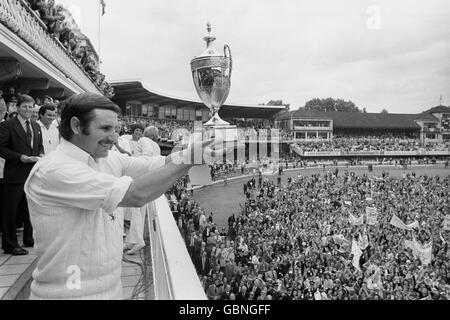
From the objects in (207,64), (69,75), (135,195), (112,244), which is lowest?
(112,244)

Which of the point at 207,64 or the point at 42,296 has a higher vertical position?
the point at 207,64

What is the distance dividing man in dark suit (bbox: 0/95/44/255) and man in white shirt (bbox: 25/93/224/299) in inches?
85.3

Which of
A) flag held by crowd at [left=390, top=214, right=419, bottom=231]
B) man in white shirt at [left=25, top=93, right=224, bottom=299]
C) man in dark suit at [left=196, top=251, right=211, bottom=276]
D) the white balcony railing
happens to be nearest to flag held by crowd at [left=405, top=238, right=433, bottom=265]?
flag held by crowd at [left=390, top=214, right=419, bottom=231]

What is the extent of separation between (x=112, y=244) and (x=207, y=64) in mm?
1457

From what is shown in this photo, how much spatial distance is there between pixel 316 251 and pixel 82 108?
42.3 feet

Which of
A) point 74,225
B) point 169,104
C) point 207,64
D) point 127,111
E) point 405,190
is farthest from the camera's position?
point 169,104

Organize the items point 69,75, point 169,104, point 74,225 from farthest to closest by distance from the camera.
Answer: point 169,104, point 69,75, point 74,225

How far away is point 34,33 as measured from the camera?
699 cm

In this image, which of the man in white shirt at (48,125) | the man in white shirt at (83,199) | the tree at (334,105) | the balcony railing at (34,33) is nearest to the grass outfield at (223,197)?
the balcony railing at (34,33)

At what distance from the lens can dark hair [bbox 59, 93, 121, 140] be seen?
1433 mm

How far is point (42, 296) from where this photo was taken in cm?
153

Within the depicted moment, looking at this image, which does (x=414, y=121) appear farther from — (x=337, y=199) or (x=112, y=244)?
(x=112, y=244)

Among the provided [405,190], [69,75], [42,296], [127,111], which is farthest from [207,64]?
[127,111]

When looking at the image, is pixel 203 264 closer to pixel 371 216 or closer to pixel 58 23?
pixel 58 23
